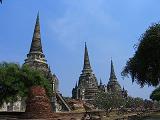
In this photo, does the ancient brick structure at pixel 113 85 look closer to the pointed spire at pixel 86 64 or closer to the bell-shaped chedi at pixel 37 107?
the pointed spire at pixel 86 64

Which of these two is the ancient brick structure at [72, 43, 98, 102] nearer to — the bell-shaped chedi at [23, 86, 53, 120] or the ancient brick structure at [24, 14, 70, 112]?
the ancient brick structure at [24, 14, 70, 112]

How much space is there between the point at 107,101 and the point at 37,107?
72075 mm

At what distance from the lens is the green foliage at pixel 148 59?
104 feet

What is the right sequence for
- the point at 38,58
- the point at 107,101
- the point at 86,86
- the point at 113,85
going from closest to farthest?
the point at 38,58, the point at 107,101, the point at 86,86, the point at 113,85

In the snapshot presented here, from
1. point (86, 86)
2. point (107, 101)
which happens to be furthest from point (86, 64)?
point (107, 101)

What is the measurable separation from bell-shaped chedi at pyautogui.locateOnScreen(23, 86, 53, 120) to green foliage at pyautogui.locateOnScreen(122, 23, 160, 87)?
35.9 feet

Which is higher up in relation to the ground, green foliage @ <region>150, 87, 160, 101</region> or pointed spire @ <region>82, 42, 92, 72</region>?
pointed spire @ <region>82, 42, 92, 72</region>

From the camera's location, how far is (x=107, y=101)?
9631 cm

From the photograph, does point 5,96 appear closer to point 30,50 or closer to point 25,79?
point 25,79

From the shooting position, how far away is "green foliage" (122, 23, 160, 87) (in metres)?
31.6

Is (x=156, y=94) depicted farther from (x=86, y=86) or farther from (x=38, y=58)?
(x=38, y=58)

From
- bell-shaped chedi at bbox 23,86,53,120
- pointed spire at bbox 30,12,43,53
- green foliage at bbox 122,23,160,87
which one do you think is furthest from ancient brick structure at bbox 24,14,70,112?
bell-shaped chedi at bbox 23,86,53,120

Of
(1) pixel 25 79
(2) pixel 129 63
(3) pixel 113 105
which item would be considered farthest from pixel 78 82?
(2) pixel 129 63

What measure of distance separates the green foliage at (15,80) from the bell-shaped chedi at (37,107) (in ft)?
68.7
